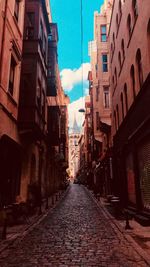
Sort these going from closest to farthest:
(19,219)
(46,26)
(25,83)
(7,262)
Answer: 1. (7,262)
2. (19,219)
3. (25,83)
4. (46,26)

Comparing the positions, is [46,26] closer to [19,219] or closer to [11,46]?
[11,46]

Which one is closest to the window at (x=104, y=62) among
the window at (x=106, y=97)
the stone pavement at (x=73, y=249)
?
the window at (x=106, y=97)

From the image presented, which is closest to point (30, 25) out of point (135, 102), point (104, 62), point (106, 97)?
point (135, 102)

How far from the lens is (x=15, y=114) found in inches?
592

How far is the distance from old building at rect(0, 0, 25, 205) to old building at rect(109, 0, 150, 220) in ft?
21.2

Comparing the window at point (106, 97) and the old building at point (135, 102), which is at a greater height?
the window at point (106, 97)

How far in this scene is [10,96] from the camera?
13.7m

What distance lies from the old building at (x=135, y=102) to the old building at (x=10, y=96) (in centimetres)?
646

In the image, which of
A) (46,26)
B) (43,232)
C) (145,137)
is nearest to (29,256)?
(43,232)

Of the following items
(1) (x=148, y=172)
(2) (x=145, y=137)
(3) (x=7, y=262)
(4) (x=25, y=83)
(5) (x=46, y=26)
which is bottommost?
(3) (x=7, y=262)

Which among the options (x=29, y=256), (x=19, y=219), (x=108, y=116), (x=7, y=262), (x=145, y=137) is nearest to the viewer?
(x=7, y=262)

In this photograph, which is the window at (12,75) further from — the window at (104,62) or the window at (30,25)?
the window at (104,62)

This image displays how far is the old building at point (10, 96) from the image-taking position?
12.5 meters

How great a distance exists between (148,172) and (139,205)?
2214mm
